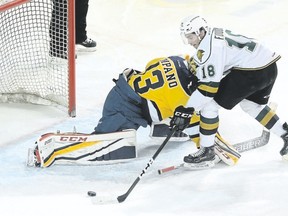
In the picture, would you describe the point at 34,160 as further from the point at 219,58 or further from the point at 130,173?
the point at 219,58

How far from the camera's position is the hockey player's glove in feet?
8.77

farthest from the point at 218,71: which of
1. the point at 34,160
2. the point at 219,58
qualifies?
the point at 34,160

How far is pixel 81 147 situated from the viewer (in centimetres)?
281

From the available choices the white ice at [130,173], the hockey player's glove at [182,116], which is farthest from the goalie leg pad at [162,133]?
the hockey player's glove at [182,116]

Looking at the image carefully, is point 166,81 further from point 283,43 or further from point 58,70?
point 283,43

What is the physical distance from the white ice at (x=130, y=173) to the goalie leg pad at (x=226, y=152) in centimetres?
3

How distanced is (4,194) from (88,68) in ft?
5.16

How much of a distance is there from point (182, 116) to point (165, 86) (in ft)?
0.56

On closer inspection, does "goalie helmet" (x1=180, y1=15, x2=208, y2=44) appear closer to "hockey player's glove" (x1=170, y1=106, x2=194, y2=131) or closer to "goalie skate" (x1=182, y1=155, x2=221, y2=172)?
"hockey player's glove" (x1=170, y1=106, x2=194, y2=131)

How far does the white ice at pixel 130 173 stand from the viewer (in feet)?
8.11

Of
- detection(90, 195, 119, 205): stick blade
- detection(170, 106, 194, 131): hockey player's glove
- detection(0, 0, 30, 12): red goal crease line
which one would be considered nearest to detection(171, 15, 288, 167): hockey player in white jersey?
detection(170, 106, 194, 131): hockey player's glove

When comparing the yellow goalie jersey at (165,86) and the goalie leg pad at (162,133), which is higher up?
the yellow goalie jersey at (165,86)

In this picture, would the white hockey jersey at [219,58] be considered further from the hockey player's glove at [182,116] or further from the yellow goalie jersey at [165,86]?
the yellow goalie jersey at [165,86]

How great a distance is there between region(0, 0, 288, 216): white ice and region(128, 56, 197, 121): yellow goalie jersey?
230 millimetres
